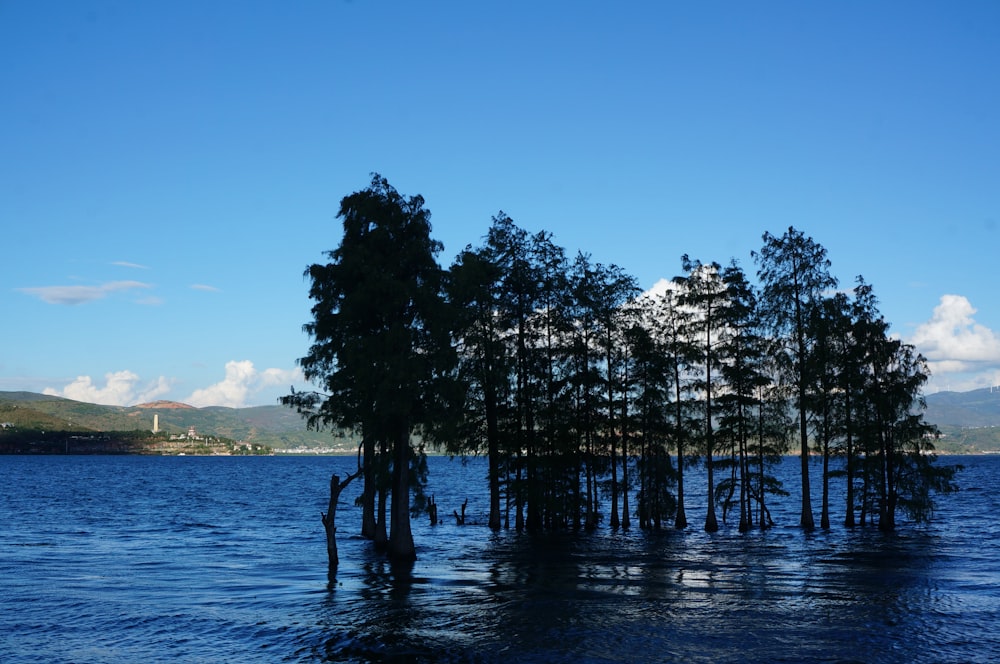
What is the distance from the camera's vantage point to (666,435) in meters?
58.5

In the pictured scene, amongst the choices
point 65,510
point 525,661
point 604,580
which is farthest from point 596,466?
point 65,510

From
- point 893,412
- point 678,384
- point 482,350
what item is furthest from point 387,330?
point 893,412

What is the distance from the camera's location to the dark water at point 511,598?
82.9 feet

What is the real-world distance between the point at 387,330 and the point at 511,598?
44.1 feet

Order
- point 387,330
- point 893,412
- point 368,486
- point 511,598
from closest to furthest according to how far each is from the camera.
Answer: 1. point 511,598
2. point 387,330
3. point 368,486
4. point 893,412

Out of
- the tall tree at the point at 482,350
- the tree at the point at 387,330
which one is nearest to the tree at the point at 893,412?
the tall tree at the point at 482,350

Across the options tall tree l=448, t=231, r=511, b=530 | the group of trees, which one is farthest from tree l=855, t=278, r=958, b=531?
tall tree l=448, t=231, r=511, b=530

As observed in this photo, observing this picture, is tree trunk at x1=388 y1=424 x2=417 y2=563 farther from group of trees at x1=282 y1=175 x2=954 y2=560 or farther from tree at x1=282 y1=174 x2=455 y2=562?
group of trees at x1=282 y1=175 x2=954 y2=560

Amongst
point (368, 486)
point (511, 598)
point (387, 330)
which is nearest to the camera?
point (511, 598)

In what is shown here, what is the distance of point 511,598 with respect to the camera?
3362 cm

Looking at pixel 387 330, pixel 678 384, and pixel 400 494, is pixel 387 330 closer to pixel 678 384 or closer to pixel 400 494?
pixel 400 494

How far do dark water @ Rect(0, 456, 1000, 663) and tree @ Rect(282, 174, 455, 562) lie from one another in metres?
7.25

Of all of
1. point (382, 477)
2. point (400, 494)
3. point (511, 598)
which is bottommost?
point (511, 598)

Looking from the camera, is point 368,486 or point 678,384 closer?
point 368,486
